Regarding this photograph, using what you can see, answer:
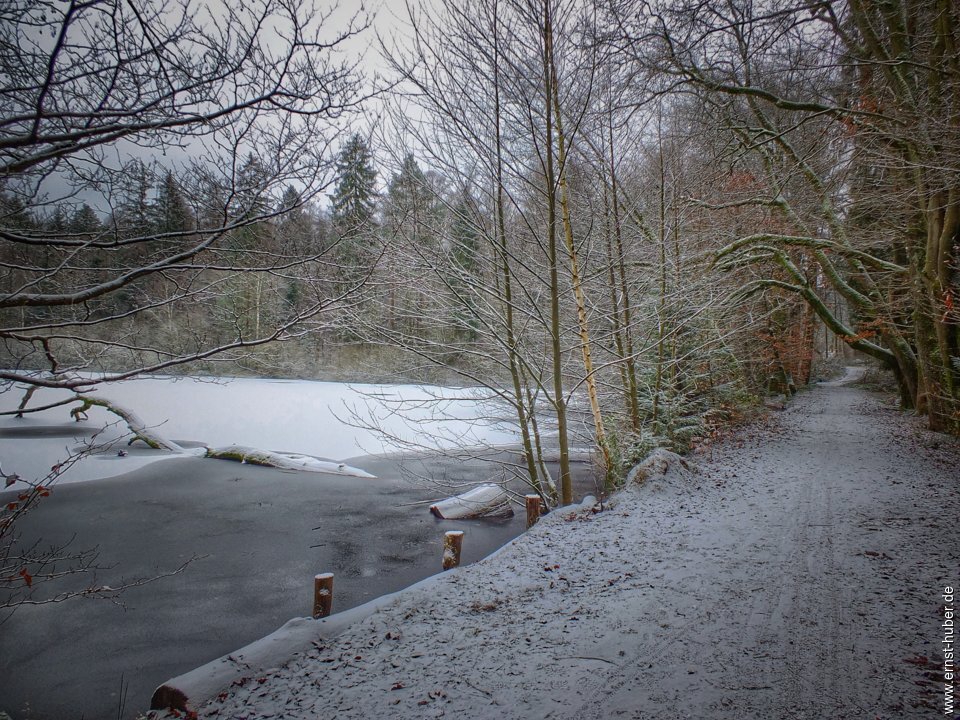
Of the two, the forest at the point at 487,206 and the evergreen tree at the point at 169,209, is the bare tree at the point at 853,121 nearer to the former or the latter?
the forest at the point at 487,206

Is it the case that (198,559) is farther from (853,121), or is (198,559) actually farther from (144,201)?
(853,121)

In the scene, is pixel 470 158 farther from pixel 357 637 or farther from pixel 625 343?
pixel 357 637

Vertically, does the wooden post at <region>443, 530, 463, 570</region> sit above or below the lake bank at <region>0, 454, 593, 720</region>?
above

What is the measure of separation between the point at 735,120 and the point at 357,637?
967 centimetres

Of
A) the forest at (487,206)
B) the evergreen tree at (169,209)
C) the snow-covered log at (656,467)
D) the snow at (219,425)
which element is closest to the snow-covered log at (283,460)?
the snow at (219,425)

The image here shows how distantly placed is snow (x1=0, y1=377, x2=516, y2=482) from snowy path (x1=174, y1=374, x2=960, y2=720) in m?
3.21

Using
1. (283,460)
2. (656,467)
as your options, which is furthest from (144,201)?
(283,460)

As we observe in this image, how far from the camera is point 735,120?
28.2 ft

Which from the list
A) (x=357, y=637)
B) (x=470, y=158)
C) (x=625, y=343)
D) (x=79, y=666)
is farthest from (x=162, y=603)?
(x=625, y=343)

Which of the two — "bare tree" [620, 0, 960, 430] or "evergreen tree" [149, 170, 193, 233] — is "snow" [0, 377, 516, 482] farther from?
"bare tree" [620, 0, 960, 430]

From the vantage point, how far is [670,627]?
3.05 m

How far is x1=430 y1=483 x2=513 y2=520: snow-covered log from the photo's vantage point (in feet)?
30.9

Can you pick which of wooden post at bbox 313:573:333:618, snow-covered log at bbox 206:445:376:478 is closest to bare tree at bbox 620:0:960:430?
wooden post at bbox 313:573:333:618

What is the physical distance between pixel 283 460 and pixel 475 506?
7.28m
